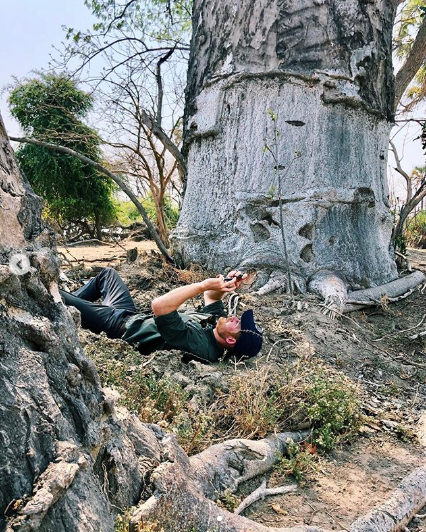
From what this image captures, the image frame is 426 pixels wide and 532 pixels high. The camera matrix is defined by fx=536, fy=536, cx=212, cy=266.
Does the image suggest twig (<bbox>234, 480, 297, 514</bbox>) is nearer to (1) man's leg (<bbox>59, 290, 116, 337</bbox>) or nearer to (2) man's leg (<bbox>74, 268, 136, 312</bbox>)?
(1) man's leg (<bbox>59, 290, 116, 337</bbox>)

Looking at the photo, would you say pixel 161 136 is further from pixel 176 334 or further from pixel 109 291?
pixel 176 334

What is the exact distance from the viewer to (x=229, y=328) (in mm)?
3867

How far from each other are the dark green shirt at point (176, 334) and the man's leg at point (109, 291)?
38 centimetres

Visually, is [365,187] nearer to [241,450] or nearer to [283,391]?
[283,391]

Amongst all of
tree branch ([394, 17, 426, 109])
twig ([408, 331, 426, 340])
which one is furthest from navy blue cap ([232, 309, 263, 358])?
tree branch ([394, 17, 426, 109])

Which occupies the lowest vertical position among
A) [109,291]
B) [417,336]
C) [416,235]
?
[417,336]

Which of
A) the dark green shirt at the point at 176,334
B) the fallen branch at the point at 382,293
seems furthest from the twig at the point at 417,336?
the dark green shirt at the point at 176,334

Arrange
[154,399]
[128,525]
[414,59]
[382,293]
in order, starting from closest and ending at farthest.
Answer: [128,525] < [154,399] < [382,293] < [414,59]

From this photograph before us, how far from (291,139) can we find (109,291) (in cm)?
269

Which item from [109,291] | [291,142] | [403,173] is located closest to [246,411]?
[109,291]

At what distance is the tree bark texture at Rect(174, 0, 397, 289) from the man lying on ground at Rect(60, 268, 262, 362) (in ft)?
5.16

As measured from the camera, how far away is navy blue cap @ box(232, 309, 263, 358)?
382cm

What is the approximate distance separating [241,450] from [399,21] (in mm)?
12171

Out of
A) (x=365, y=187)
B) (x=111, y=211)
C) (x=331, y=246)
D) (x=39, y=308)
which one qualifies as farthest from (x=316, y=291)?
(x=111, y=211)
